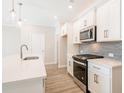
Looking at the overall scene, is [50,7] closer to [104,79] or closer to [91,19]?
[91,19]

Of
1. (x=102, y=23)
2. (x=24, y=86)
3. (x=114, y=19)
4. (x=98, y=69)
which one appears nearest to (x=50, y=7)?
(x=102, y=23)

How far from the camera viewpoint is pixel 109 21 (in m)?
2.56

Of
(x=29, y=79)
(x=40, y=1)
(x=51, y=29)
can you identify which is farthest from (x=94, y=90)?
(x=51, y=29)

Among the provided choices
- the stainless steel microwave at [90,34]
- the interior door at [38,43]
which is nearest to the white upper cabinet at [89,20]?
the stainless steel microwave at [90,34]

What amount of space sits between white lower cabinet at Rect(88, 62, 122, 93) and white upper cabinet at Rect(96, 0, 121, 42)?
0.69m

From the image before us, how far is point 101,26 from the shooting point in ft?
9.37

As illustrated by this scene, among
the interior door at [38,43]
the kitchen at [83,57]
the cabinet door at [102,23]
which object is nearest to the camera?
the kitchen at [83,57]

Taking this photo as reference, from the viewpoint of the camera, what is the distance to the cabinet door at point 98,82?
2176mm

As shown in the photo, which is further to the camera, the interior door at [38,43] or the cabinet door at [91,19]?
the interior door at [38,43]

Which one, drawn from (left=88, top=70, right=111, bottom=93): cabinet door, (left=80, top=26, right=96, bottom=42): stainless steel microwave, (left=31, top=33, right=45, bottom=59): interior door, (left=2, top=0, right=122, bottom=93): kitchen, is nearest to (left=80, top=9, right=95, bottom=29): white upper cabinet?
(left=2, top=0, right=122, bottom=93): kitchen

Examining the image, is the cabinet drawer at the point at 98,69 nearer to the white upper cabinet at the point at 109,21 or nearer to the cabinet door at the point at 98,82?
the cabinet door at the point at 98,82

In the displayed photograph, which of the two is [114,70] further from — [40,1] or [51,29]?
[51,29]

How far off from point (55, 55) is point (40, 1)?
4983 millimetres

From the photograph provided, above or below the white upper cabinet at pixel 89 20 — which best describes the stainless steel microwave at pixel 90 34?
below
